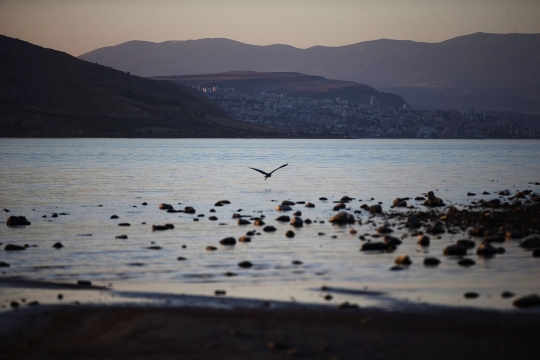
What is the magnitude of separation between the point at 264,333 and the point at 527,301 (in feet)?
18.9

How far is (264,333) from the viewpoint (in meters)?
13.7

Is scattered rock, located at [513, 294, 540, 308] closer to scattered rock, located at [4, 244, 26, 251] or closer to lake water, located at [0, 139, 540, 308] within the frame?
lake water, located at [0, 139, 540, 308]

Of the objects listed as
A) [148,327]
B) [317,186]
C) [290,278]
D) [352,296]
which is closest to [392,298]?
[352,296]

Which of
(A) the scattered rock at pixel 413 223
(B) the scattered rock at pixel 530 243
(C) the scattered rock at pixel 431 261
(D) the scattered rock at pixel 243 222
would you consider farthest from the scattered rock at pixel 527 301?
(D) the scattered rock at pixel 243 222

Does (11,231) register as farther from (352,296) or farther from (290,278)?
(352,296)

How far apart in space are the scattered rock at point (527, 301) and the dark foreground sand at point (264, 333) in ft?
1.87

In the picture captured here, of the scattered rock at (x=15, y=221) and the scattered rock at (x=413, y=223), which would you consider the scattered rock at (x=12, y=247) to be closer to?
the scattered rock at (x=15, y=221)

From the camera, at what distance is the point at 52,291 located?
59.0 feet

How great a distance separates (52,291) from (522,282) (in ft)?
37.8

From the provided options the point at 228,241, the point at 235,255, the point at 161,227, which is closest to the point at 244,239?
the point at 228,241

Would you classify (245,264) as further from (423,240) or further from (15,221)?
(15,221)

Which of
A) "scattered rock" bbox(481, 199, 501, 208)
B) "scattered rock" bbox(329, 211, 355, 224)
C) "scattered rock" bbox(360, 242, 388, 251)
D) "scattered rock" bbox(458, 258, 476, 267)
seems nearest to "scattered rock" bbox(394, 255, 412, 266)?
"scattered rock" bbox(458, 258, 476, 267)

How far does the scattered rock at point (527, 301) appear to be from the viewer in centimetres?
1537

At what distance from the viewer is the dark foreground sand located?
12.5 m
